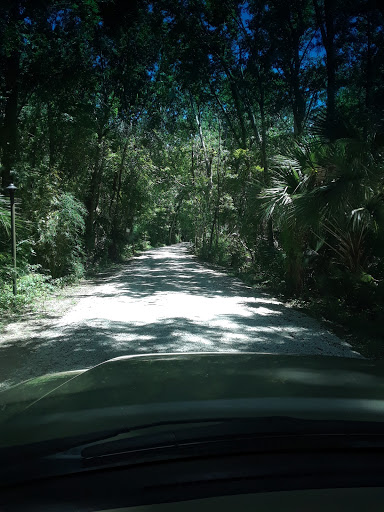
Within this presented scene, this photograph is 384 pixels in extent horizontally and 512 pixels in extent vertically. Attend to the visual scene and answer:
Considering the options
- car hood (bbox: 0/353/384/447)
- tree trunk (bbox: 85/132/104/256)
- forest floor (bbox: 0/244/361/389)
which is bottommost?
forest floor (bbox: 0/244/361/389)

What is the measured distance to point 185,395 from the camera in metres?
1.78

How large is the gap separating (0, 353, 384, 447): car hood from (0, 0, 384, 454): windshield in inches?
0.5

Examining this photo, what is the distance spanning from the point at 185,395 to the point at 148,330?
6.20 m

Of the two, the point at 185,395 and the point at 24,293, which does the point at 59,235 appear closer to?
the point at 24,293

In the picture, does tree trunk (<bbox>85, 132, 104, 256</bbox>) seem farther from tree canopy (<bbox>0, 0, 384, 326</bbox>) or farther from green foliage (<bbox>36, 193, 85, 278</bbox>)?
green foliage (<bbox>36, 193, 85, 278</bbox>)

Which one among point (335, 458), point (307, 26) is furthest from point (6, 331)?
point (307, 26)

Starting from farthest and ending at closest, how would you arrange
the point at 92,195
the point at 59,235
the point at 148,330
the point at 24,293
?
1. the point at 92,195
2. the point at 59,235
3. the point at 24,293
4. the point at 148,330

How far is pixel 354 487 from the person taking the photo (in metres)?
1.30

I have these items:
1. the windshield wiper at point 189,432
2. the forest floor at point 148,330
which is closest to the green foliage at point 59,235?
the forest floor at point 148,330

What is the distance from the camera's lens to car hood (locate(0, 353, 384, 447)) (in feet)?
5.06

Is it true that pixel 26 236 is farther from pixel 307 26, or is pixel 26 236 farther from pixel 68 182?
pixel 307 26

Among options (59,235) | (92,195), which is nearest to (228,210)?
(92,195)

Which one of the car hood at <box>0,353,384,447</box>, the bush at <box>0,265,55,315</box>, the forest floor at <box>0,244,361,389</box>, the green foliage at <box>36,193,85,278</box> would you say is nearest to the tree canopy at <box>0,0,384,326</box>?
the green foliage at <box>36,193,85,278</box>

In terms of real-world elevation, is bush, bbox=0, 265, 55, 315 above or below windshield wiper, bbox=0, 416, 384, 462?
below
